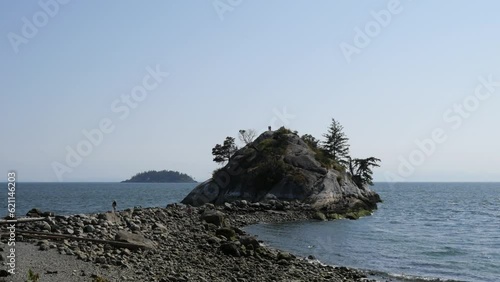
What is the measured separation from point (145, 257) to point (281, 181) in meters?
45.8

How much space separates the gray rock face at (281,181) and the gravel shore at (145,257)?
31.4m

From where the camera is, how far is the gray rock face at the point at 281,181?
211ft

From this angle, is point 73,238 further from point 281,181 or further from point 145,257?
point 281,181

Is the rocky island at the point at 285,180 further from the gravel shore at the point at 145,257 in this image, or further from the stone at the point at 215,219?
the gravel shore at the point at 145,257

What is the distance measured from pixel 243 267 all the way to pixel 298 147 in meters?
52.1

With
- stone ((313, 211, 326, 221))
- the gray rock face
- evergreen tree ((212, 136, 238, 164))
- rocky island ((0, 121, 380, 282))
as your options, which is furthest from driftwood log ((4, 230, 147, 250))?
evergreen tree ((212, 136, 238, 164))

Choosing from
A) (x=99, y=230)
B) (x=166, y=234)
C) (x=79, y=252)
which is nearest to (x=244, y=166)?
(x=166, y=234)

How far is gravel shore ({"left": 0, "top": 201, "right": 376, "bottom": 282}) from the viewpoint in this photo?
58.8ft

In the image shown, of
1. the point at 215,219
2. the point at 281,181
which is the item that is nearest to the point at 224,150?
the point at 281,181

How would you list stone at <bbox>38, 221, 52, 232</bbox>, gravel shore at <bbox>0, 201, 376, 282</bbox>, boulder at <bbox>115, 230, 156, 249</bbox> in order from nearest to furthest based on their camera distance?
gravel shore at <bbox>0, 201, 376, 282</bbox> → boulder at <bbox>115, 230, 156, 249</bbox> → stone at <bbox>38, 221, 52, 232</bbox>

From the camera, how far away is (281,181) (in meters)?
66.3

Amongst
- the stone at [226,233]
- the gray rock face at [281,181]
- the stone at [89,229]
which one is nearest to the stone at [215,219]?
the stone at [226,233]

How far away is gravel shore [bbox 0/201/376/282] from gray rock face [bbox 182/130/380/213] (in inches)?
1236

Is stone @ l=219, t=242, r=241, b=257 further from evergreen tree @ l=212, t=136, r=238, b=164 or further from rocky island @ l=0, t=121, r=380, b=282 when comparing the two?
evergreen tree @ l=212, t=136, r=238, b=164
